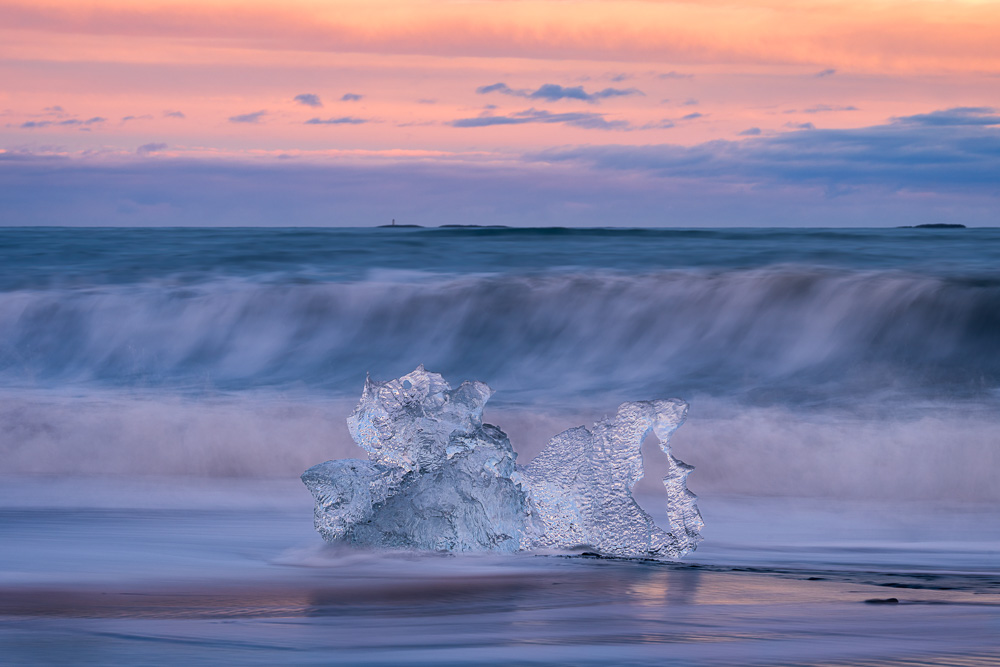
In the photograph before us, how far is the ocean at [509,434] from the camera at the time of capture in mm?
3707

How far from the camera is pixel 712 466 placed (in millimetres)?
7441

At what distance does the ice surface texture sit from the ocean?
0.17 metres

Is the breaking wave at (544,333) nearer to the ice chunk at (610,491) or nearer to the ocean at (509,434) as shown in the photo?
the ocean at (509,434)

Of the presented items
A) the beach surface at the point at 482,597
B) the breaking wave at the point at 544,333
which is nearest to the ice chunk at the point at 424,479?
the beach surface at the point at 482,597

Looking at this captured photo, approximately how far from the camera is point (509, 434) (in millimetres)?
8305

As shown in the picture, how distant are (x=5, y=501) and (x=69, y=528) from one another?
1.07m

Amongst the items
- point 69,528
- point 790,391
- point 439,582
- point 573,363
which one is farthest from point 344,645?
point 573,363

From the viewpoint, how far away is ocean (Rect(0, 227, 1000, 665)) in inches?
146

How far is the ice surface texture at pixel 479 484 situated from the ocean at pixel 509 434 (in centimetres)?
17

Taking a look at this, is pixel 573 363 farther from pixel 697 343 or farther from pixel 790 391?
pixel 790 391

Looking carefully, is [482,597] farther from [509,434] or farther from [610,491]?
[509,434]

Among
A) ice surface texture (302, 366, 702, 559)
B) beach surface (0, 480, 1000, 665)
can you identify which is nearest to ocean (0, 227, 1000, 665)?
beach surface (0, 480, 1000, 665)

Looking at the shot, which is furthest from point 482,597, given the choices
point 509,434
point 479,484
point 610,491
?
point 509,434

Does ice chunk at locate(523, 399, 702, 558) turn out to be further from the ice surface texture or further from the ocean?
the ocean
